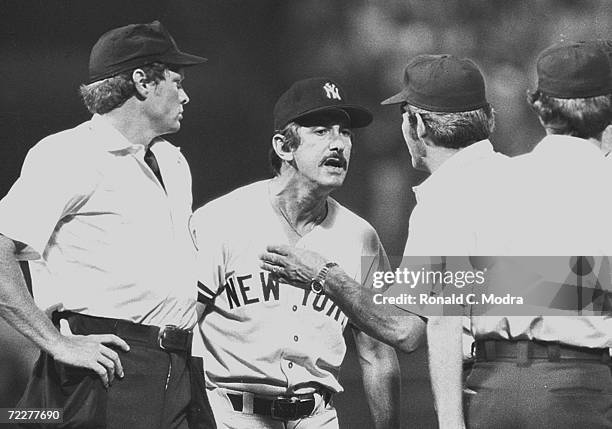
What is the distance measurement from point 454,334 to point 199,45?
160cm

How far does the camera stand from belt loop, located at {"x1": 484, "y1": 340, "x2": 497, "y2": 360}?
2426mm

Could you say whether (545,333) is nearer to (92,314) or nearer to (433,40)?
(92,314)

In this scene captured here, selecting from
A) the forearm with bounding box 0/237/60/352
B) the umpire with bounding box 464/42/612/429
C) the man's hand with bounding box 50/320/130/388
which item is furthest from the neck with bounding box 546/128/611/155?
the forearm with bounding box 0/237/60/352

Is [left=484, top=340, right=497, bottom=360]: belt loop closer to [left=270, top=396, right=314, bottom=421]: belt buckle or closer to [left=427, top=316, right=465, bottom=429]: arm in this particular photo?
[left=427, top=316, right=465, bottom=429]: arm

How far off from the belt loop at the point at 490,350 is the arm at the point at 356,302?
0.29m

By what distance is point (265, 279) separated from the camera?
2.99 m

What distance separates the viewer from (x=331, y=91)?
121 inches

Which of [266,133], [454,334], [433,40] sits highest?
[433,40]

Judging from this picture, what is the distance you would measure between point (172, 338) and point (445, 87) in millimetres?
945

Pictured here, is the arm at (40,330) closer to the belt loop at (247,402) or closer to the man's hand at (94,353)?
the man's hand at (94,353)

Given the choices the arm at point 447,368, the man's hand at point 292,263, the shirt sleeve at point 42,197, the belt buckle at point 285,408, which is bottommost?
the belt buckle at point 285,408

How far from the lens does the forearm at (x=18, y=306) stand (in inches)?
101

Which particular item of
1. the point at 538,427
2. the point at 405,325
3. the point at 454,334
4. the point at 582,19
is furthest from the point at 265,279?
the point at 582,19

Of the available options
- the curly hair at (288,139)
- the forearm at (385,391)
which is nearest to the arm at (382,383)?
the forearm at (385,391)
